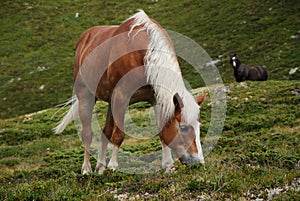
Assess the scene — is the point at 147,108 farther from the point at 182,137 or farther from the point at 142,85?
the point at 182,137

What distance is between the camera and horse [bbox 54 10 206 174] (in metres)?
7.96

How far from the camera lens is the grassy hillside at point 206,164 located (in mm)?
6477

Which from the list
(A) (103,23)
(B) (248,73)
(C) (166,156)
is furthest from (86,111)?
(A) (103,23)

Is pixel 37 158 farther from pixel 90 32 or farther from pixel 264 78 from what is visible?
pixel 264 78

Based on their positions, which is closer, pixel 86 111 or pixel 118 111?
pixel 118 111

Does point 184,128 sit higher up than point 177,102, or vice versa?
point 177,102

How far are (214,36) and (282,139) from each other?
25230mm

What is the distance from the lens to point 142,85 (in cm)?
876

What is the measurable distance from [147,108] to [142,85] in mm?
12871

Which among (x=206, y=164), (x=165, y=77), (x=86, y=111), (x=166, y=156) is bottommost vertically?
(x=166, y=156)

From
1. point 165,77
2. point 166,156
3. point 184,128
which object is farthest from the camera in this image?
point 166,156

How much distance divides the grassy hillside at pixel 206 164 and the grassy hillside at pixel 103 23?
32.2 ft

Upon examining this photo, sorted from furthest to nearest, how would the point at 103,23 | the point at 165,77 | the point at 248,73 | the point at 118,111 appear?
the point at 103,23
the point at 248,73
the point at 118,111
the point at 165,77

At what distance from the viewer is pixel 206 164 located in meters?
8.26
